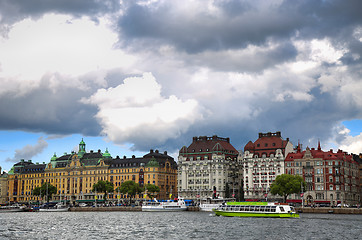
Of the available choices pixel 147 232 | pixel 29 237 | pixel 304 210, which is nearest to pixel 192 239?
pixel 147 232

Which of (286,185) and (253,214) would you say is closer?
(253,214)

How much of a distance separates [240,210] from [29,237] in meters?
77.5

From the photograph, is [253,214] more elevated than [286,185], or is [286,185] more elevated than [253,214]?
[286,185]

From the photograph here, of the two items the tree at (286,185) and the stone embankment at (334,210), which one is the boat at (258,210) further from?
the tree at (286,185)

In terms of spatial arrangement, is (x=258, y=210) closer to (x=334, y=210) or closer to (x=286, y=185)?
(x=334, y=210)

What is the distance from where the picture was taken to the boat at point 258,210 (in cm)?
14712

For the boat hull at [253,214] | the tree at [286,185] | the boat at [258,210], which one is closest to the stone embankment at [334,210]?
the tree at [286,185]

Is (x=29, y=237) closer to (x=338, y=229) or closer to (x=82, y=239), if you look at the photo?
(x=82, y=239)

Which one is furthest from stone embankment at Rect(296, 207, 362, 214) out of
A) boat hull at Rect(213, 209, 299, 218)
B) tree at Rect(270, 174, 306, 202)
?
boat hull at Rect(213, 209, 299, 218)

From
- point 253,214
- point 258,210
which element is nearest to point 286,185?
point 258,210

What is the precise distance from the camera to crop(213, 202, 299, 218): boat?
483 ft

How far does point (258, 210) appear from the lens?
497 ft

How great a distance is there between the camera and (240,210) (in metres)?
155

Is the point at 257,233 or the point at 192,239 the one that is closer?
the point at 192,239
